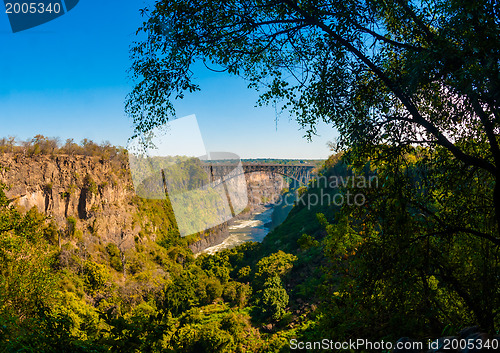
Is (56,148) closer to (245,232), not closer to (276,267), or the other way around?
(276,267)

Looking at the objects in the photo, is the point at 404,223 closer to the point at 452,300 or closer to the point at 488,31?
the point at 488,31

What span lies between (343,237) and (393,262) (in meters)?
3.21

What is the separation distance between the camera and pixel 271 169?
189 ft

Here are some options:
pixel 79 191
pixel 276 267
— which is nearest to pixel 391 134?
pixel 276 267

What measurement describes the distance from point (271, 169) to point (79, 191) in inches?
1288

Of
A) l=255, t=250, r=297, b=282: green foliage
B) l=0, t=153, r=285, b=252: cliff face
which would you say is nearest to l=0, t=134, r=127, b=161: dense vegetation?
l=0, t=153, r=285, b=252: cliff face

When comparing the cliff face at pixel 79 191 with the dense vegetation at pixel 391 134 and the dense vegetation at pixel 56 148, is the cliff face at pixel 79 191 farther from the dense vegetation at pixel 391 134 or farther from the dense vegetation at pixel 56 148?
the dense vegetation at pixel 391 134

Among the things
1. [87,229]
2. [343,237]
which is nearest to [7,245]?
[343,237]

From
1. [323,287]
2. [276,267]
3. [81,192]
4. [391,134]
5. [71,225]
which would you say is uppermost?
[391,134]

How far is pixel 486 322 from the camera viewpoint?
346 cm

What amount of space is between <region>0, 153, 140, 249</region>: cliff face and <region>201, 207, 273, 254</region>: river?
1958cm

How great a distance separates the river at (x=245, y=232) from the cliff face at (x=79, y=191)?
1958 centimetres

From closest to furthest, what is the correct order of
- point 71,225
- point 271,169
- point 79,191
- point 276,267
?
point 276,267 → point 71,225 → point 79,191 → point 271,169

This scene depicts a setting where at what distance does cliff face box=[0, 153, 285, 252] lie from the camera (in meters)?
35.2
